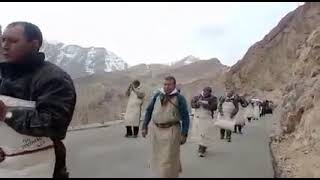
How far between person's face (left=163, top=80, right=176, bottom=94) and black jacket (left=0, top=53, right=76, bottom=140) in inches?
207

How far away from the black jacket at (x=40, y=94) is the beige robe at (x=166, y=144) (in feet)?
16.7

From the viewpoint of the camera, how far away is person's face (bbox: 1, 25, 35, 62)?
3680 mm

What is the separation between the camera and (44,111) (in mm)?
3492

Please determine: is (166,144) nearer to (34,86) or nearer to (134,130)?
(34,86)

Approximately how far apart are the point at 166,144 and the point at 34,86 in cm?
526

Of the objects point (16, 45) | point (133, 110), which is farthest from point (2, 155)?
point (133, 110)

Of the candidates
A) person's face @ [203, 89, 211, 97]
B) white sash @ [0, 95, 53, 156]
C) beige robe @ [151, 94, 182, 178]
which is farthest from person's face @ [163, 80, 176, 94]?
white sash @ [0, 95, 53, 156]

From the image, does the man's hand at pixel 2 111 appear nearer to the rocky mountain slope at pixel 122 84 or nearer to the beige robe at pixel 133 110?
the beige robe at pixel 133 110

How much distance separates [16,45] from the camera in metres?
3.70

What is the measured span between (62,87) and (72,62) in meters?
192

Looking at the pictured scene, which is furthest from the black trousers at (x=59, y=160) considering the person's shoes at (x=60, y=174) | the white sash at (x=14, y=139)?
the white sash at (x=14, y=139)

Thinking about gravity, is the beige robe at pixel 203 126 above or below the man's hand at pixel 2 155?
below

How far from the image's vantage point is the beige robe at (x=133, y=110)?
1777 cm

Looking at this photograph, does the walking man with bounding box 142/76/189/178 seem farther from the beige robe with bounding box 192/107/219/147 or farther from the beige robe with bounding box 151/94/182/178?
the beige robe with bounding box 192/107/219/147
